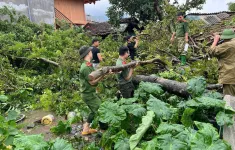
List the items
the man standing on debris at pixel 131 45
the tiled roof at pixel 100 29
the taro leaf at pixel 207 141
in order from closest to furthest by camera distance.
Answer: the taro leaf at pixel 207 141 < the man standing on debris at pixel 131 45 < the tiled roof at pixel 100 29

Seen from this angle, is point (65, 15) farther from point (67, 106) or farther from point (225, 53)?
point (225, 53)

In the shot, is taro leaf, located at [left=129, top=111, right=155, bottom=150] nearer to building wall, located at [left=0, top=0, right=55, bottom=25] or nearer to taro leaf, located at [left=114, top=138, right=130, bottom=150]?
taro leaf, located at [left=114, top=138, right=130, bottom=150]

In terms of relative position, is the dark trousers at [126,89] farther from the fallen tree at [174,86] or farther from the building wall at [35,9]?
the building wall at [35,9]

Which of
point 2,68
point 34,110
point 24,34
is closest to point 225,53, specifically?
A: point 34,110

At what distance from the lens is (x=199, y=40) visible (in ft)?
32.2

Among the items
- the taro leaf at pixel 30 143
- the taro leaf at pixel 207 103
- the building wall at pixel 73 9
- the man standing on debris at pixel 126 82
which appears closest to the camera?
the taro leaf at pixel 30 143

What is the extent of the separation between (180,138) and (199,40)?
7.44m

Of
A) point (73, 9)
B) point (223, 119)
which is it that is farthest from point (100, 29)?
point (223, 119)

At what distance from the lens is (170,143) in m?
2.97

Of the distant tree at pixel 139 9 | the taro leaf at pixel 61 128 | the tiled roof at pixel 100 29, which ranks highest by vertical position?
the distant tree at pixel 139 9

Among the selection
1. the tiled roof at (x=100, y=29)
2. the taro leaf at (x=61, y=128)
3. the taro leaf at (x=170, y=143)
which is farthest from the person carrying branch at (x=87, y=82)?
the tiled roof at (x=100, y=29)

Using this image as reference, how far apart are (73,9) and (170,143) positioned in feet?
69.7

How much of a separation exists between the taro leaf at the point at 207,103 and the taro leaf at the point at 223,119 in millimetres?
126

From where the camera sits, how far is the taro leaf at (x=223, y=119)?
11.1ft
